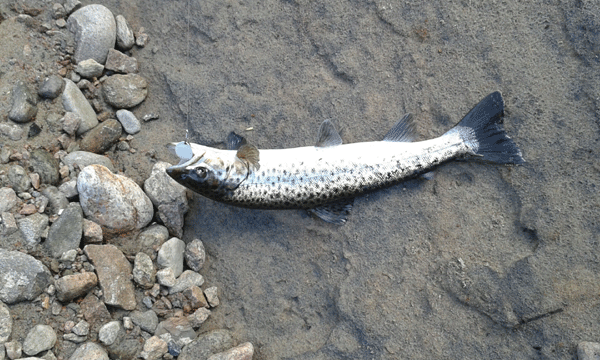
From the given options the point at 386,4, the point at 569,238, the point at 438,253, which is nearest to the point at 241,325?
the point at 438,253

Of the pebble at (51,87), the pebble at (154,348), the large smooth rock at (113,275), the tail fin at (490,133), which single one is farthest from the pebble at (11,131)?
the tail fin at (490,133)

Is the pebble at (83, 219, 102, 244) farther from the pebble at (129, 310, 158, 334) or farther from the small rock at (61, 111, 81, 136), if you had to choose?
the small rock at (61, 111, 81, 136)

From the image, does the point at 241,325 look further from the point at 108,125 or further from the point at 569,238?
the point at 569,238

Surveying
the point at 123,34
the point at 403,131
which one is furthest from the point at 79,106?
the point at 403,131

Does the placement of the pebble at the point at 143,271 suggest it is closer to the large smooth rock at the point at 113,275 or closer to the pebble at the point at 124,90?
the large smooth rock at the point at 113,275

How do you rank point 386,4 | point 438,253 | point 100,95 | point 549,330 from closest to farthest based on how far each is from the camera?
point 549,330 < point 438,253 < point 386,4 < point 100,95

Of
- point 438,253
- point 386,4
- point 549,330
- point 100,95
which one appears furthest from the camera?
point 100,95
